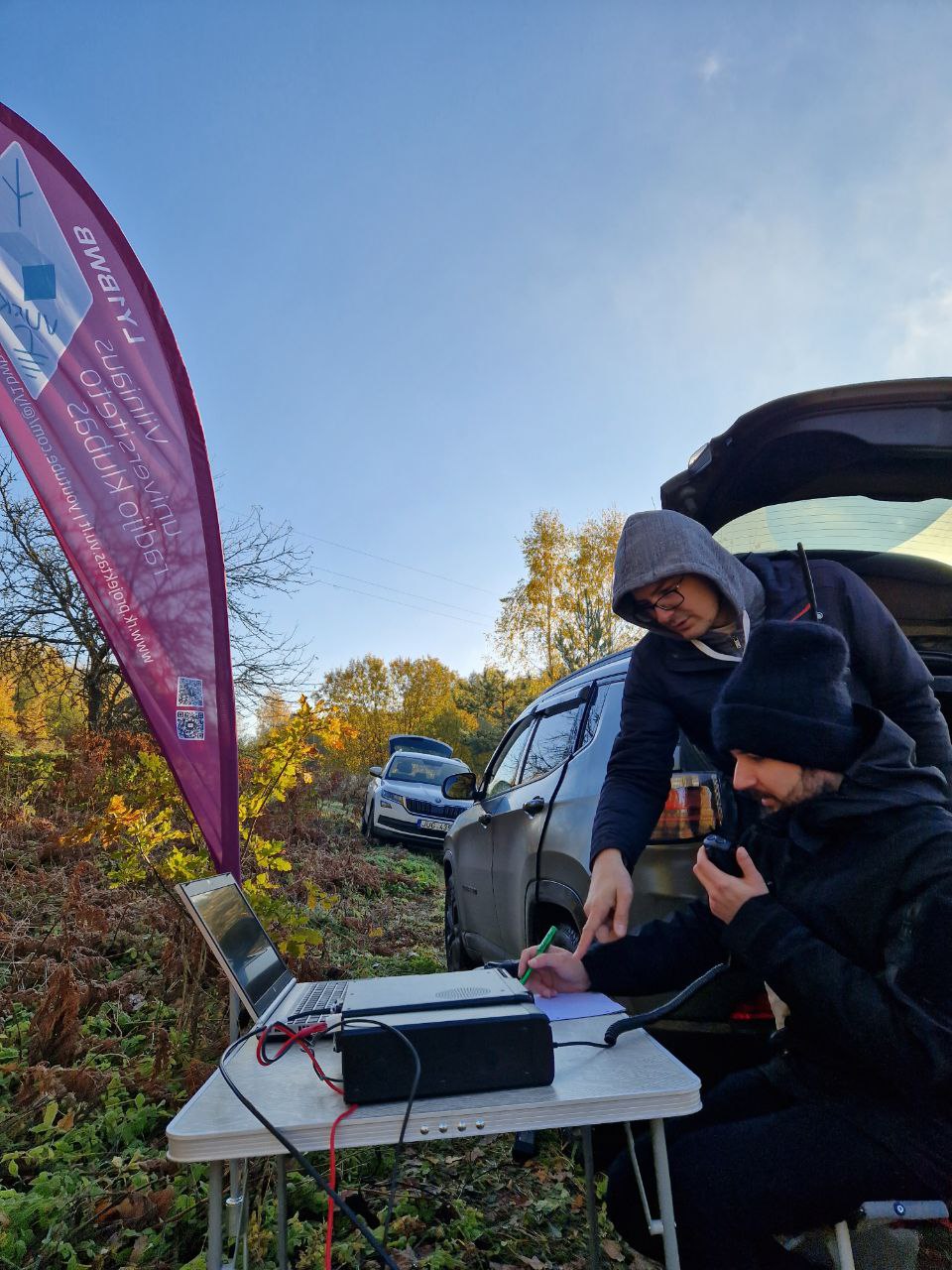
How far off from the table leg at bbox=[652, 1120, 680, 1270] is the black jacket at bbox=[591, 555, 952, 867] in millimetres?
967

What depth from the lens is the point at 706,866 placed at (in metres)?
1.70

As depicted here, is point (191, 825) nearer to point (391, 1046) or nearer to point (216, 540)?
point (216, 540)

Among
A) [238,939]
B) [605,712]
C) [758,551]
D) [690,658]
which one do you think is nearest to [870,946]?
[690,658]

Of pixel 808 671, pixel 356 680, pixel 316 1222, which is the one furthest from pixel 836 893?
pixel 356 680

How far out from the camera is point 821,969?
4.85ft

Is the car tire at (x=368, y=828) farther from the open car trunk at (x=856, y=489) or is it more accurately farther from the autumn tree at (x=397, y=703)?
the autumn tree at (x=397, y=703)

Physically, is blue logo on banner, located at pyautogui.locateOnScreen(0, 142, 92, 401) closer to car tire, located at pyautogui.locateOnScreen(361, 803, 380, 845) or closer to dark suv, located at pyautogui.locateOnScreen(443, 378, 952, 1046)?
dark suv, located at pyautogui.locateOnScreen(443, 378, 952, 1046)

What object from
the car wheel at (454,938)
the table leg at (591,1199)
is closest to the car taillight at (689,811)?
the table leg at (591,1199)

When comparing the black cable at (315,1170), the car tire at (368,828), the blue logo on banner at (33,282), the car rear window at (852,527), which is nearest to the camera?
the black cable at (315,1170)

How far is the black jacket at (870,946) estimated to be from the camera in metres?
1.40

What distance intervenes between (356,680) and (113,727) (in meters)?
32.5

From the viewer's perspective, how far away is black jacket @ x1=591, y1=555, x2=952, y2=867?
7.14ft

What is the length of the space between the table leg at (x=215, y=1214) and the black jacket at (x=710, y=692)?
4.27 feet

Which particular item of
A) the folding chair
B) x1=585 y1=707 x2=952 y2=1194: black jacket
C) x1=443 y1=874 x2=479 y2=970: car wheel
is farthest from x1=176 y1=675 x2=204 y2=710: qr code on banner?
→ x1=443 y1=874 x2=479 y2=970: car wheel
